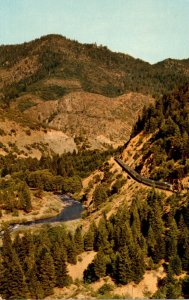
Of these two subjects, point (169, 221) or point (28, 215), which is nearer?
point (169, 221)

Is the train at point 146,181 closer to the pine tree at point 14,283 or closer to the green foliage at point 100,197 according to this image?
Result: the green foliage at point 100,197

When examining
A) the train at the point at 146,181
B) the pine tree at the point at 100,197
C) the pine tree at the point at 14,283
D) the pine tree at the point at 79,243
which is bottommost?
the pine tree at the point at 14,283

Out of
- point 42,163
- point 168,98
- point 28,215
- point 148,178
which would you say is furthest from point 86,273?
point 42,163

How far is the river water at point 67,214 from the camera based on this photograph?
123775mm

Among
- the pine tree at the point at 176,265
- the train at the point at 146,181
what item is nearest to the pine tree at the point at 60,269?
the pine tree at the point at 176,265

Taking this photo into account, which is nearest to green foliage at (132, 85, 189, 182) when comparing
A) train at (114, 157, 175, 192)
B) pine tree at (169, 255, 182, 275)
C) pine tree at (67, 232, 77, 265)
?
train at (114, 157, 175, 192)

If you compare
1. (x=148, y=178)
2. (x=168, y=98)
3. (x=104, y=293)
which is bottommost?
(x=104, y=293)

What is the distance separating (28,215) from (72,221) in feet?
53.8

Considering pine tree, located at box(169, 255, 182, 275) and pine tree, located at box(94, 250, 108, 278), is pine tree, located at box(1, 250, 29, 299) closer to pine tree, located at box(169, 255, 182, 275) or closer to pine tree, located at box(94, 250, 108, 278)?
pine tree, located at box(94, 250, 108, 278)

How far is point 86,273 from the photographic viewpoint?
79062 millimetres

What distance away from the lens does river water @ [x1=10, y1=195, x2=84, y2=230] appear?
124 metres

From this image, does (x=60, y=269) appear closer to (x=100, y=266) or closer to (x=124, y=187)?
(x=100, y=266)

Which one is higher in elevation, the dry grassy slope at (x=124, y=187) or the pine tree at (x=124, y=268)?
the dry grassy slope at (x=124, y=187)

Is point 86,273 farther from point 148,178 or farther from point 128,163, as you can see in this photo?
point 128,163
